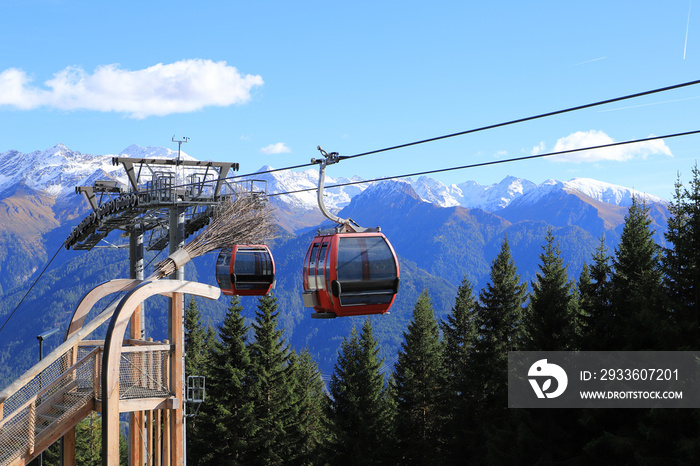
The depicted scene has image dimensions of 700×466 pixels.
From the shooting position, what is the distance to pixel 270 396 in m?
42.9

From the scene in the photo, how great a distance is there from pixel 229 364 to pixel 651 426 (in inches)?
1029

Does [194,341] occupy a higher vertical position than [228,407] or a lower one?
higher

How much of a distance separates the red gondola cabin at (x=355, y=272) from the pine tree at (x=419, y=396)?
23589mm

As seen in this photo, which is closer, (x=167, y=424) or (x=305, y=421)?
(x=167, y=424)

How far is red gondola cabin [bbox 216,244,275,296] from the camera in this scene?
20.1m

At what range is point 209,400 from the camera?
135ft

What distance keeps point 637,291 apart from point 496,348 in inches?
353

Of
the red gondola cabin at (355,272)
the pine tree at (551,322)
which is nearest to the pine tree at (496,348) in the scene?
the pine tree at (551,322)

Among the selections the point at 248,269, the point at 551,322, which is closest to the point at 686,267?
the point at 551,322

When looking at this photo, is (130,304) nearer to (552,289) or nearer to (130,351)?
(130,351)

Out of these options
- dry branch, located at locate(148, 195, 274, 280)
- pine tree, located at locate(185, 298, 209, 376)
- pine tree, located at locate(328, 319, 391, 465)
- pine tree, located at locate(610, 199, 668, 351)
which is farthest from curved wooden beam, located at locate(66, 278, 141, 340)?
pine tree, located at locate(185, 298, 209, 376)

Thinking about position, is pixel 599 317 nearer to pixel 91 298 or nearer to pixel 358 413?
pixel 358 413

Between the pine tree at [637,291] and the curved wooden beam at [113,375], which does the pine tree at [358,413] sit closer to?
the pine tree at [637,291]

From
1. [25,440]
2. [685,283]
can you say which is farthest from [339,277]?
[685,283]
